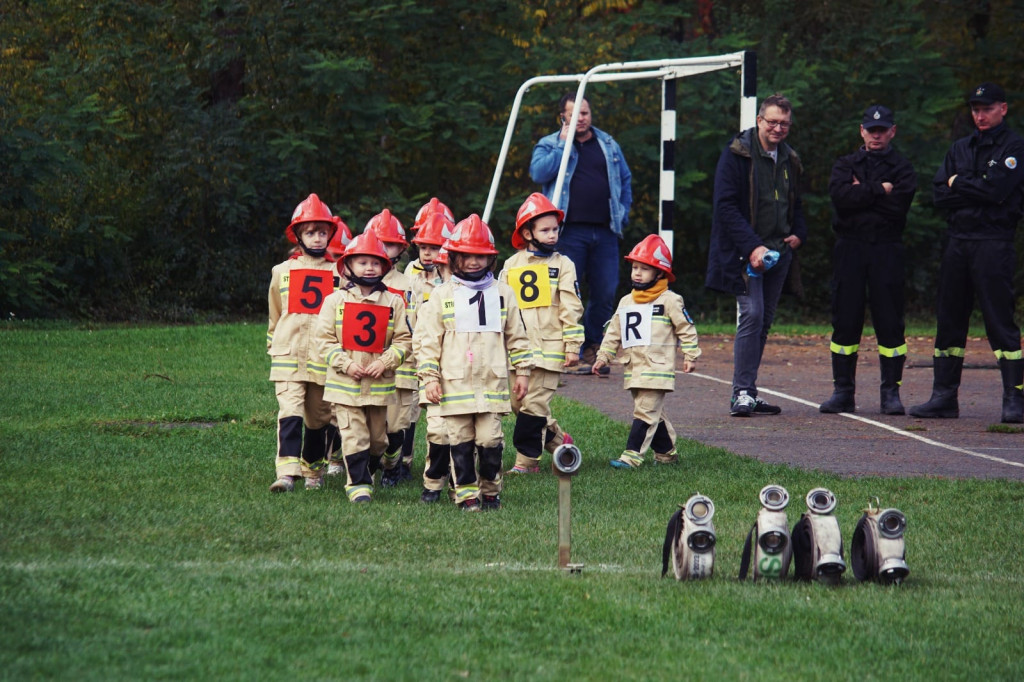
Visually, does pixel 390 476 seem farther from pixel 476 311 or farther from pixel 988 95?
pixel 988 95

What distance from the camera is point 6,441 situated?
9.88 m

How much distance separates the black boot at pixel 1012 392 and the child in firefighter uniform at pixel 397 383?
5030 millimetres

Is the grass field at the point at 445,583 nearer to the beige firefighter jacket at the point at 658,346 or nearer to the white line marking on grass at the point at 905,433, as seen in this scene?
the beige firefighter jacket at the point at 658,346

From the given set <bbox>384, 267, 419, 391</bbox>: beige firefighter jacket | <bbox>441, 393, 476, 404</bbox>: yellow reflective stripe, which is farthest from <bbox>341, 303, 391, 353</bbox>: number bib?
<bbox>441, 393, 476, 404</bbox>: yellow reflective stripe

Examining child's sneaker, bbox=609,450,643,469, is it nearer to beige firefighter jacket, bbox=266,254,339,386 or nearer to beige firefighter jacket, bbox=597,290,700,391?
beige firefighter jacket, bbox=597,290,700,391

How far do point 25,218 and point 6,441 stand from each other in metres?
12.2

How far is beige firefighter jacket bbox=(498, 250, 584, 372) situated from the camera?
31.6 feet

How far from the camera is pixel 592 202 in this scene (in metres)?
13.8

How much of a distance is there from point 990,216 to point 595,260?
13.0ft

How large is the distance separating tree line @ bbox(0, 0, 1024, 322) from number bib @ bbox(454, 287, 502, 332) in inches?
561

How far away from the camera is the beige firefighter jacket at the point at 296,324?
8.99m

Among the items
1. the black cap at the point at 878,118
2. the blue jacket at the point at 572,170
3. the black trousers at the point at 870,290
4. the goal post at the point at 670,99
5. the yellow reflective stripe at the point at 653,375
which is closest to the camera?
the yellow reflective stripe at the point at 653,375

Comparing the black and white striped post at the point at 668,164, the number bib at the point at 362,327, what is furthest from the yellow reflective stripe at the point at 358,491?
the black and white striped post at the point at 668,164

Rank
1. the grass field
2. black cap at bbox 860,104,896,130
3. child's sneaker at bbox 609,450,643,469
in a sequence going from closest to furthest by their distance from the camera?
1. the grass field
2. child's sneaker at bbox 609,450,643,469
3. black cap at bbox 860,104,896,130
